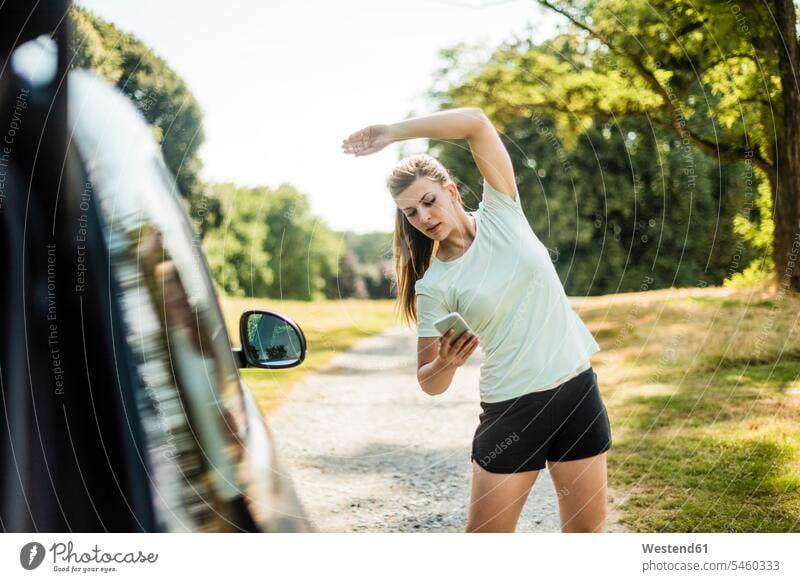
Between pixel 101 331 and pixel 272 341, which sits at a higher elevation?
pixel 101 331

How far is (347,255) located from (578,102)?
1.86 meters

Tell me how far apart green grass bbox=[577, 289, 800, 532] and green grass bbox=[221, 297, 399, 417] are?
4.46 feet

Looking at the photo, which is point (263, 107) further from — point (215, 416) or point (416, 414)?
point (416, 414)

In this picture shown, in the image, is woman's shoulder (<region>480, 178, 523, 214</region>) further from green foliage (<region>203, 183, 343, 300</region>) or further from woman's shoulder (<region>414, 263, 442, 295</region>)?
green foliage (<region>203, 183, 343, 300</region>)

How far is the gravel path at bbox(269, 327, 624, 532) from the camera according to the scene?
140 inches

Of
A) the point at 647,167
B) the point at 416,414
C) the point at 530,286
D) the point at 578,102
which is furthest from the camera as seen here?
the point at 647,167

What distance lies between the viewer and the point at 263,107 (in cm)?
Answer: 316

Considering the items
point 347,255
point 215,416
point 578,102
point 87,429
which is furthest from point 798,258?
point 87,429

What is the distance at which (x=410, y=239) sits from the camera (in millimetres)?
2365

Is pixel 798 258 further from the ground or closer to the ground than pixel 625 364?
further from the ground

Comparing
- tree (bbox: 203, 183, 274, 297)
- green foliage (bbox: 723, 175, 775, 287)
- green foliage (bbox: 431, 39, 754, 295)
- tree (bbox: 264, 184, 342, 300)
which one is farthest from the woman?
green foliage (bbox: 431, 39, 754, 295)

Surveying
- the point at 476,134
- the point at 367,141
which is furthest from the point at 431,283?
the point at 367,141
